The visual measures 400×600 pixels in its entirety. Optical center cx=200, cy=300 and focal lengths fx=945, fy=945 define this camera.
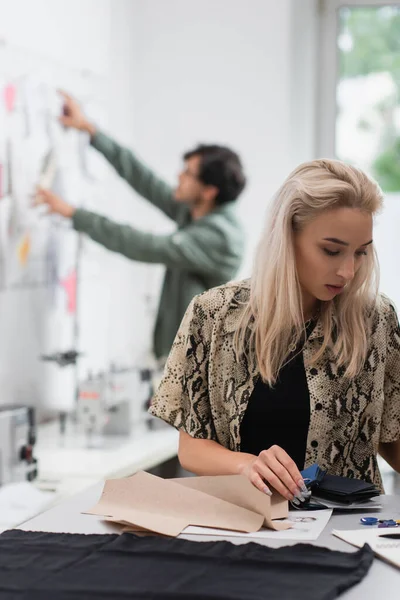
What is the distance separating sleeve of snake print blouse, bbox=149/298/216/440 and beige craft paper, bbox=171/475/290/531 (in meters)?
0.27

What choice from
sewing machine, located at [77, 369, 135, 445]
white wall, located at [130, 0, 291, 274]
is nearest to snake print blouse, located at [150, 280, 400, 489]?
sewing machine, located at [77, 369, 135, 445]

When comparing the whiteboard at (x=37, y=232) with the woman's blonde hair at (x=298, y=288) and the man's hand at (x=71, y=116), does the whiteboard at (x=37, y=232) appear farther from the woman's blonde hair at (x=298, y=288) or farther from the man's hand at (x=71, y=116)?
the woman's blonde hair at (x=298, y=288)

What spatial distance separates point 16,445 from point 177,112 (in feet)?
6.93

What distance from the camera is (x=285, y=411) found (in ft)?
6.29

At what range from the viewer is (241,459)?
1789 mm

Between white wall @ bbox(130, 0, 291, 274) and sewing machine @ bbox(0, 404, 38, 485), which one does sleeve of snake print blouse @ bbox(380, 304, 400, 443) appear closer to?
sewing machine @ bbox(0, 404, 38, 485)

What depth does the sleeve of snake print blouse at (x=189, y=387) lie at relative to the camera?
76.9 inches

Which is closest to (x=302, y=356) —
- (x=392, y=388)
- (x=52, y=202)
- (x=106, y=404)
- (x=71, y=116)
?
(x=392, y=388)

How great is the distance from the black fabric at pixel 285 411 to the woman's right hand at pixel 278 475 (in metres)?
0.28

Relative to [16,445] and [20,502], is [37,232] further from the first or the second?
[20,502]

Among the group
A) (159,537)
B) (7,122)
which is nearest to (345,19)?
(7,122)

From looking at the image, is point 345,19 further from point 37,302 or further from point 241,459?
point 241,459

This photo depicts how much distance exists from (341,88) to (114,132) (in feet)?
3.71

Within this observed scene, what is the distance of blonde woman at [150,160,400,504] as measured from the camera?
187cm
